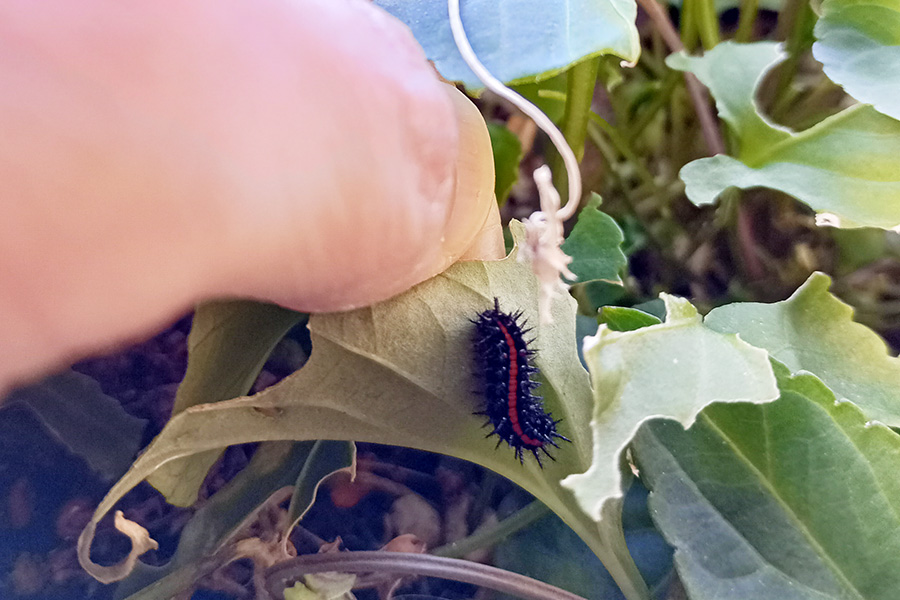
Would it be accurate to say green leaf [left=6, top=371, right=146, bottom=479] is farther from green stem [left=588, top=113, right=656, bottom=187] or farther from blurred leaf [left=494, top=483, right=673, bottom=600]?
green stem [left=588, top=113, right=656, bottom=187]

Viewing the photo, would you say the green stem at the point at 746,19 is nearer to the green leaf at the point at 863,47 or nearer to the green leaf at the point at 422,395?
the green leaf at the point at 863,47

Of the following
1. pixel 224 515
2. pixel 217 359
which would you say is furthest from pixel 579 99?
pixel 224 515

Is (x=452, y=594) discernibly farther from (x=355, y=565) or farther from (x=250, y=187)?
(x=250, y=187)

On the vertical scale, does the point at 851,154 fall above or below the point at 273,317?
above

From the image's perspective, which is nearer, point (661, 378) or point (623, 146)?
point (661, 378)

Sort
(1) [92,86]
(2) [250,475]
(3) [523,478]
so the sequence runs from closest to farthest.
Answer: (1) [92,86] → (3) [523,478] → (2) [250,475]

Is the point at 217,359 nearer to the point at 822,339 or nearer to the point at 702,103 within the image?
the point at 822,339

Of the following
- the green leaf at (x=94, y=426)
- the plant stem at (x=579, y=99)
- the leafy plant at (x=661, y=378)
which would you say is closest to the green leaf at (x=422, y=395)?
the leafy plant at (x=661, y=378)

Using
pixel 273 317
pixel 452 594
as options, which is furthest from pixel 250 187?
pixel 452 594
